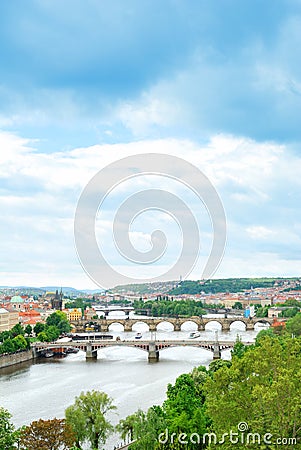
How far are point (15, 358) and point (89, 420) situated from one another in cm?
1760

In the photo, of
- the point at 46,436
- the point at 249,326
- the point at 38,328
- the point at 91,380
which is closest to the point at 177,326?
the point at 249,326

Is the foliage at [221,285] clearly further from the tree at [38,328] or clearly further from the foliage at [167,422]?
the foliage at [167,422]

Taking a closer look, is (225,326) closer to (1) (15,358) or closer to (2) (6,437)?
(1) (15,358)

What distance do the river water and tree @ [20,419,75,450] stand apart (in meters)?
3.84

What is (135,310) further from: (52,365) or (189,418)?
(189,418)

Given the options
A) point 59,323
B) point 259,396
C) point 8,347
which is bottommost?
point 8,347

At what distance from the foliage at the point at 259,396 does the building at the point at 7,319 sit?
3466cm

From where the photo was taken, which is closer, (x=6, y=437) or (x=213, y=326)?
(x=6, y=437)

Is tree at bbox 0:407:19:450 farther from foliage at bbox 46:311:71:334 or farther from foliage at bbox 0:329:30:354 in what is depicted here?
→ foliage at bbox 46:311:71:334

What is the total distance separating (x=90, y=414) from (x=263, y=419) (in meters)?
6.65

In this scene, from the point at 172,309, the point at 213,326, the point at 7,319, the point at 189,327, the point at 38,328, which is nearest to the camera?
the point at 38,328

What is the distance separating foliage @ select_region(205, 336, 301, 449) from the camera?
835 cm

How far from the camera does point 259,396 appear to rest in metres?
8.49

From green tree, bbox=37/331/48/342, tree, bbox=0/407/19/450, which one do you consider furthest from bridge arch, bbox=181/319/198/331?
Answer: tree, bbox=0/407/19/450
